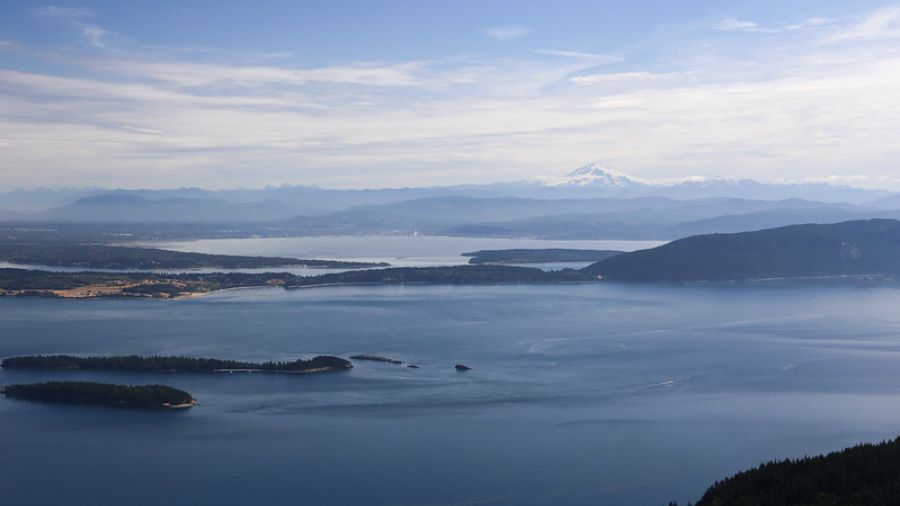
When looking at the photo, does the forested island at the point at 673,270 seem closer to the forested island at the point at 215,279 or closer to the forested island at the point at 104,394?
the forested island at the point at 215,279

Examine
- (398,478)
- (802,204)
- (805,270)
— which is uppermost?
(802,204)

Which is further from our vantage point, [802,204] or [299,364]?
[802,204]

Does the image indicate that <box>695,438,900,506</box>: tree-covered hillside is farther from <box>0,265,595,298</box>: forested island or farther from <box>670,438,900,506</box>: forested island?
<box>0,265,595,298</box>: forested island

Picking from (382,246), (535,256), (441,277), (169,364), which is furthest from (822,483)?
(382,246)

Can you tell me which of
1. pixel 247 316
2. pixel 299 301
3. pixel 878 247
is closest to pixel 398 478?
pixel 247 316

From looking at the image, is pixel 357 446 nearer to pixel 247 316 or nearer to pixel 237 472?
pixel 237 472

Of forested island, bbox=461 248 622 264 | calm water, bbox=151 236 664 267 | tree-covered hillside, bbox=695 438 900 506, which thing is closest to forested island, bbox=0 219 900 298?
forested island, bbox=461 248 622 264

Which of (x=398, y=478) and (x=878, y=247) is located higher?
(x=878, y=247)
